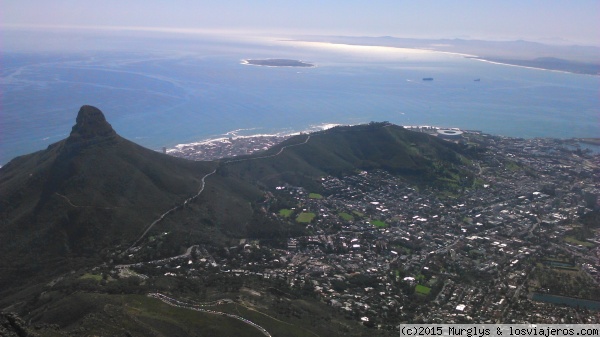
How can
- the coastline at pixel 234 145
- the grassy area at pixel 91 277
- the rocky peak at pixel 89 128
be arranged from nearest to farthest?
the grassy area at pixel 91 277, the rocky peak at pixel 89 128, the coastline at pixel 234 145

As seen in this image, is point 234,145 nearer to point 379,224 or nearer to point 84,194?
point 379,224

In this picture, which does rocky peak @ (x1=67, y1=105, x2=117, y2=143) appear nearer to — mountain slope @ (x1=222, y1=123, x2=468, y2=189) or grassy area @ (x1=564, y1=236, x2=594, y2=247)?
mountain slope @ (x1=222, y1=123, x2=468, y2=189)

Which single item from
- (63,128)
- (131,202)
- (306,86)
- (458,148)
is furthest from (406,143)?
(306,86)

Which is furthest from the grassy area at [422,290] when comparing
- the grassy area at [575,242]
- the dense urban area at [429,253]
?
the grassy area at [575,242]

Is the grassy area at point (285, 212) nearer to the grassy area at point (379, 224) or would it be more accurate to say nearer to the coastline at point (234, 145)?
the grassy area at point (379, 224)

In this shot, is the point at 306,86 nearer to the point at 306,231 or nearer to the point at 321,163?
the point at 321,163

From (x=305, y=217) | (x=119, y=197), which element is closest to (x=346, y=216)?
(x=305, y=217)
